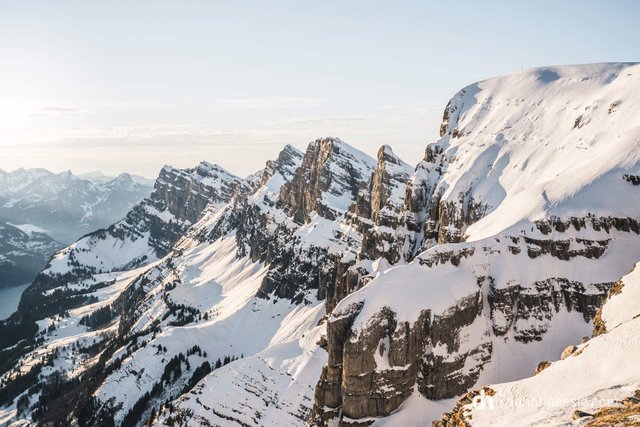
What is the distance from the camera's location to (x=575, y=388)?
172ft

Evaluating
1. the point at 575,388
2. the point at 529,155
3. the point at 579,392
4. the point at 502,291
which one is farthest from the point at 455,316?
the point at 529,155

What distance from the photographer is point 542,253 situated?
103 meters

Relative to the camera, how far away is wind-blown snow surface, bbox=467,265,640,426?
45594 mm

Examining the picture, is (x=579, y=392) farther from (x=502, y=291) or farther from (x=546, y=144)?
(x=546, y=144)

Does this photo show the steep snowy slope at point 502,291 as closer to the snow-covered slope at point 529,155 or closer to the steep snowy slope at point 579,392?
the snow-covered slope at point 529,155

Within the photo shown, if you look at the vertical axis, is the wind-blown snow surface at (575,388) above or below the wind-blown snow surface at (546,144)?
below

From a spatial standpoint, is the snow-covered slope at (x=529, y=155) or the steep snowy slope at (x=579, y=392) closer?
the steep snowy slope at (x=579, y=392)

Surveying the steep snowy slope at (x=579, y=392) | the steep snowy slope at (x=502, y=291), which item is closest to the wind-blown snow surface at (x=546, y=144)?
the steep snowy slope at (x=502, y=291)

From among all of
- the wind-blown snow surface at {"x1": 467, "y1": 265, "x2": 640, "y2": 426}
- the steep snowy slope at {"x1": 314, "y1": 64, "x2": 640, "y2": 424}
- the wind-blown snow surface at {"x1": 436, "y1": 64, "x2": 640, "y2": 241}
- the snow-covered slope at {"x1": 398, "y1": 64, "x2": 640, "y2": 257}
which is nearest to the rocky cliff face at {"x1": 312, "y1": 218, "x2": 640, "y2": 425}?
the steep snowy slope at {"x1": 314, "y1": 64, "x2": 640, "y2": 424}

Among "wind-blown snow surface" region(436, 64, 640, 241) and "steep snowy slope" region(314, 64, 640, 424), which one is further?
"wind-blown snow surface" region(436, 64, 640, 241)

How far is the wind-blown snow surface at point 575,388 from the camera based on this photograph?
150 feet

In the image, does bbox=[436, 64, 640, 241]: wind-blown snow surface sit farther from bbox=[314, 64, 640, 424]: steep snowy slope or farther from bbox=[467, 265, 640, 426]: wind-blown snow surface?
bbox=[467, 265, 640, 426]: wind-blown snow surface

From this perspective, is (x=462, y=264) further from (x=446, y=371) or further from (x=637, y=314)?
(x=637, y=314)

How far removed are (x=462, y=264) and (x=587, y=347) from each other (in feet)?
140
